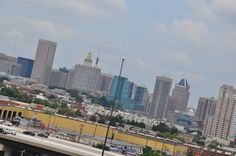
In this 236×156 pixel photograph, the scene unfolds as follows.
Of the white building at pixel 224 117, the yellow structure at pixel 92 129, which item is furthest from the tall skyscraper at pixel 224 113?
the yellow structure at pixel 92 129

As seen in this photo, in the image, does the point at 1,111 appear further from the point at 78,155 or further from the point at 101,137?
the point at 78,155

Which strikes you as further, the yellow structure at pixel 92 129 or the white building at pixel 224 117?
the white building at pixel 224 117

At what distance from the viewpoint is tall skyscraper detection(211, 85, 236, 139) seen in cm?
16988

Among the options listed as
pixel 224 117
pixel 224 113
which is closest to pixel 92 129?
pixel 224 117

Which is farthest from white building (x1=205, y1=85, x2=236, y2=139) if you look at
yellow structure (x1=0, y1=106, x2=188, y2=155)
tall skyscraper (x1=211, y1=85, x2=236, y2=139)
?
yellow structure (x1=0, y1=106, x2=188, y2=155)

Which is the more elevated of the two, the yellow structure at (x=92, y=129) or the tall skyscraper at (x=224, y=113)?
the tall skyscraper at (x=224, y=113)

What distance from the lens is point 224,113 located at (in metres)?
173

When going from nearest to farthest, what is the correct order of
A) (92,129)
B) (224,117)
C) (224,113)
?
(92,129)
(224,117)
(224,113)

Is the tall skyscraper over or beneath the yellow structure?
over

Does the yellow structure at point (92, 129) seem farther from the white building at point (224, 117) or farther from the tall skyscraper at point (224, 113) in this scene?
the tall skyscraper at point (224, 113)

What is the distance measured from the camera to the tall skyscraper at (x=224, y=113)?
170m

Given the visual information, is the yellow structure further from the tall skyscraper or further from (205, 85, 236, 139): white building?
the tall skyscraper

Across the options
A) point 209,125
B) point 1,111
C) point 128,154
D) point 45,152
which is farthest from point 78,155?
point 209,125

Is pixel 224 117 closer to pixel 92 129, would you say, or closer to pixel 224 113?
pixel 224 113
